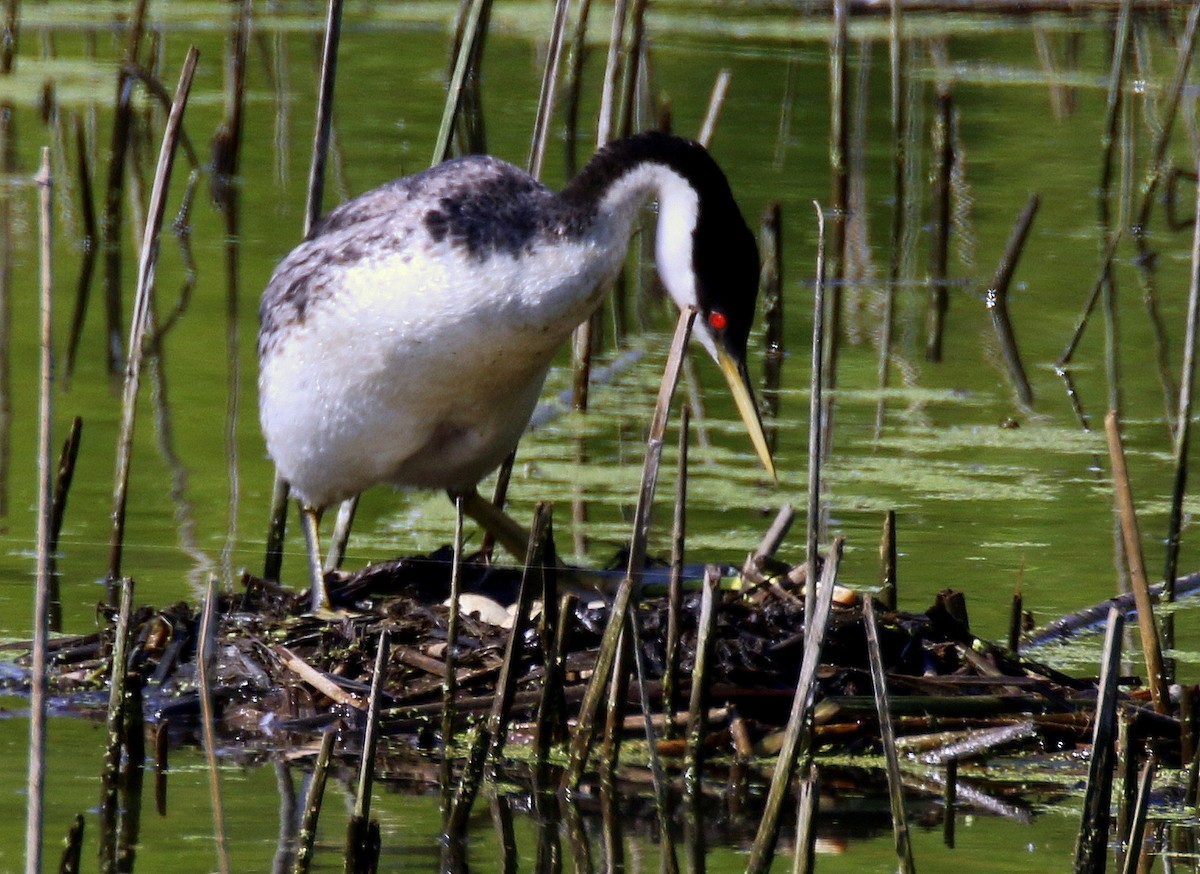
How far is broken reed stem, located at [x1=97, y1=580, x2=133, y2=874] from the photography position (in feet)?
14.6

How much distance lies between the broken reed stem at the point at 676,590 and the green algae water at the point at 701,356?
55 cm

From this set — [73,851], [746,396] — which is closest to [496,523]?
[746,396]

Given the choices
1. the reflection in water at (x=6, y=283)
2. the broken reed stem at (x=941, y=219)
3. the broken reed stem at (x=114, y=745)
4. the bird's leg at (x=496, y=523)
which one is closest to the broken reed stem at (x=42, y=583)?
the broken reed stem at (x=114, y=745)

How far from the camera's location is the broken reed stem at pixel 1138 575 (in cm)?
495

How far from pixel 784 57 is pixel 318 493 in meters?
10.8

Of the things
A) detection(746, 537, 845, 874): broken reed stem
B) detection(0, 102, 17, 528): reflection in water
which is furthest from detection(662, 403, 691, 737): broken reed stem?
detection(0, 102, 17, 528): reflection in water

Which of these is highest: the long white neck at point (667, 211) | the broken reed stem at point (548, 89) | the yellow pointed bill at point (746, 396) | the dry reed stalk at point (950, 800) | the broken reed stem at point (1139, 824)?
the broken reed stem at point (548, 89)

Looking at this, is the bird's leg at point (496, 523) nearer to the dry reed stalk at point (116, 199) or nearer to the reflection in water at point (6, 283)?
the reflection in water at point (6, 283)

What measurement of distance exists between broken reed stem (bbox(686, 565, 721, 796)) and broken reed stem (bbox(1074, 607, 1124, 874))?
0.93 meters

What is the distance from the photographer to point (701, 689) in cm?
493

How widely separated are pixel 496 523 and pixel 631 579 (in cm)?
220

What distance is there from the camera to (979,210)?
12523mm

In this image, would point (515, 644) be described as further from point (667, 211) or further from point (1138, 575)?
point (667, 211)

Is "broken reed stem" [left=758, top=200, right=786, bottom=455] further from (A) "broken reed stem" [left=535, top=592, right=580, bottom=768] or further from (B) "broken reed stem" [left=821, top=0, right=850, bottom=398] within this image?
(A) "broken reed stem" [left=535, top=592, right=580, bottom=768]
